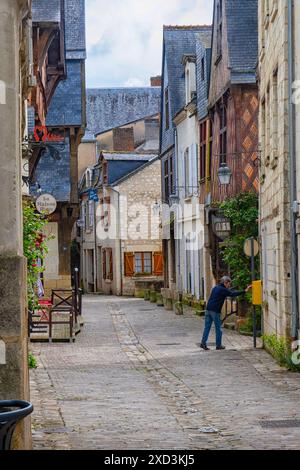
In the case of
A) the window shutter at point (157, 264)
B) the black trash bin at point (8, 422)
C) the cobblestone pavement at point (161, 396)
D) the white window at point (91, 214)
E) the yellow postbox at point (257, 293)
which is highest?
the white window at point (91, 214)

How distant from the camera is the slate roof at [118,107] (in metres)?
66.4

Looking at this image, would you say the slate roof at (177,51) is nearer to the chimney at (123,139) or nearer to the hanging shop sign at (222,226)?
the hanging shop sign at (222,226)

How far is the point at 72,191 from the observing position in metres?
36.1

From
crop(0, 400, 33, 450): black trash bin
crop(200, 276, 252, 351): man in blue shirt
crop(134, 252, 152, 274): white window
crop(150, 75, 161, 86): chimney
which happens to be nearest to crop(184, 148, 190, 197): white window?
crop(200, 276, 252, 351): man in blue shirt

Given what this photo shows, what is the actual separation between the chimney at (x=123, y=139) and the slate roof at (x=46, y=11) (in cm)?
2954

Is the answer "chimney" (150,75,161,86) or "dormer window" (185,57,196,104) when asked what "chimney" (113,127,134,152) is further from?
"dormer window" (185,57,196,104)

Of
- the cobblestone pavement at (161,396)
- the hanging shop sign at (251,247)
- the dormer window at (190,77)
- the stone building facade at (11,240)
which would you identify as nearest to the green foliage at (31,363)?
the cobblestone pavement at (161,396)

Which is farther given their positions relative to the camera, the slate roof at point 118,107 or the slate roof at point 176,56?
the slate roof at point 118,107

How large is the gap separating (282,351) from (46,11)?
45.3ft

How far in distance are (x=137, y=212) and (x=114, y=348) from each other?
31.0 m

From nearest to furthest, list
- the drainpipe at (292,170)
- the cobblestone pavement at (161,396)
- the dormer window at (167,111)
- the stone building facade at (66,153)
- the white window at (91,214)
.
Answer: the cobblestone pavement at (161,396) < the drainpipe at (292,170) < the stone building facade at (66,153) < the dormer window at (167,111) < the white window at (91,214)

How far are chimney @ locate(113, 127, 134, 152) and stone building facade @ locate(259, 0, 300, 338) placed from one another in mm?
36313

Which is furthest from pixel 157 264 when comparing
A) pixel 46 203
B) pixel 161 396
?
pixel 161 396
